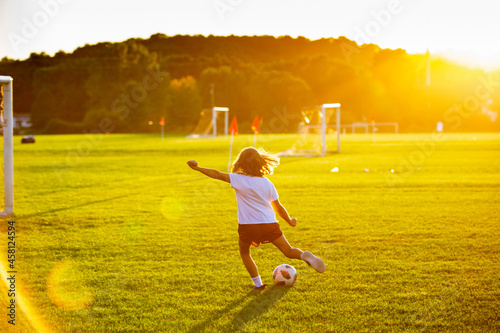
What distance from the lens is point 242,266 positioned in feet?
23.1

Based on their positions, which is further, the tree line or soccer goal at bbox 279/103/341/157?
the tree line

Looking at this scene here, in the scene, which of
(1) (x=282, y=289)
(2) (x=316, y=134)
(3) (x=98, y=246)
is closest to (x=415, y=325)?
(1) (x=282, y=289)

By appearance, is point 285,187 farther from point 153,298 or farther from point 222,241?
point 153,298

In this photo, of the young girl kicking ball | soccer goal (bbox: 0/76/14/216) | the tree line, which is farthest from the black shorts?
the tree line

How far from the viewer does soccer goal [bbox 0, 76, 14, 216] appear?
1084cm

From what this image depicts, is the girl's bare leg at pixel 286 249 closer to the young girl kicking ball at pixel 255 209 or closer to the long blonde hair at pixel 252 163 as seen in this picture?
the young girl kicking ball at pixel 255 209

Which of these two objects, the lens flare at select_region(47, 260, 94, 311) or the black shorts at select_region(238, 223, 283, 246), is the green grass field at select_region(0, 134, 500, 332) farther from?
the black shorts at select_region(238, 223, 283, 246)

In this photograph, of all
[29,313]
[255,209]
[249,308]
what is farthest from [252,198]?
[29,313]

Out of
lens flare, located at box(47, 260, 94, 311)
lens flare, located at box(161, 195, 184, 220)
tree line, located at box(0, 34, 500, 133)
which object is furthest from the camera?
tree line, located at box(0, 34, 500, 133)

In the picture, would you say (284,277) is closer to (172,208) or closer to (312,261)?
(312,261)

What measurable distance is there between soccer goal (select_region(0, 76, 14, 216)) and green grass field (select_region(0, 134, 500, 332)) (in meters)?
0.44

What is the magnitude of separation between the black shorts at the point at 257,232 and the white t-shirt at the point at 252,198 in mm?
44

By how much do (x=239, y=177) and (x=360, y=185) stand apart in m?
10.7

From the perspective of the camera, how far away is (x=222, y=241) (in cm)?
863
